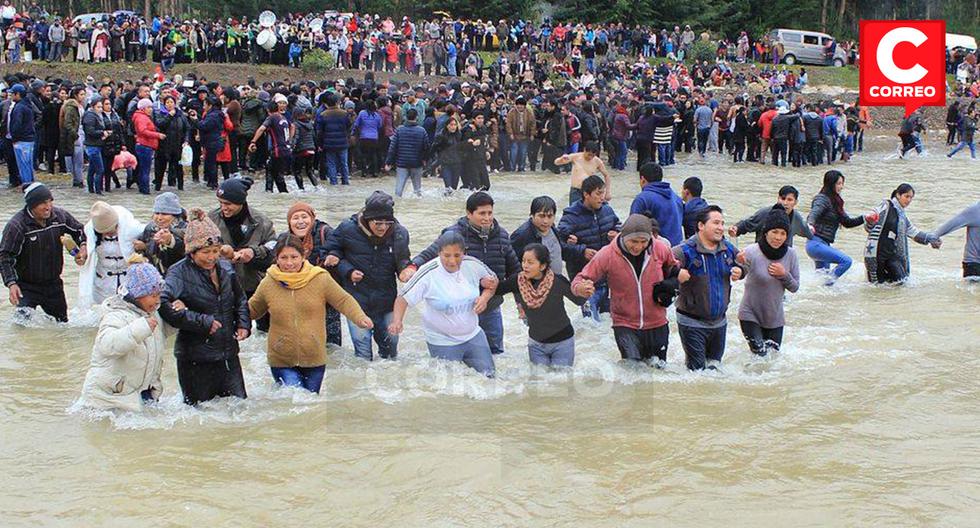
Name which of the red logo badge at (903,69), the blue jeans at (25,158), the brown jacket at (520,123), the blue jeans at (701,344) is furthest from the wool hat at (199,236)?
the red logo badge at (903,69)

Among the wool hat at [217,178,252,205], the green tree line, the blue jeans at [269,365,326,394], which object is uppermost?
the green tree line

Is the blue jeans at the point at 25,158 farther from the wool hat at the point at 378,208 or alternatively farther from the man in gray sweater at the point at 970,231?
the man in gray sweater at the point at 970,231

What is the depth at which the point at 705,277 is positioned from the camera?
7.46 m

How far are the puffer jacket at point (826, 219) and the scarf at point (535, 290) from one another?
15.2ft

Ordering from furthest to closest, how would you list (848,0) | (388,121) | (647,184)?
(848,0), (388,121), (647,184)

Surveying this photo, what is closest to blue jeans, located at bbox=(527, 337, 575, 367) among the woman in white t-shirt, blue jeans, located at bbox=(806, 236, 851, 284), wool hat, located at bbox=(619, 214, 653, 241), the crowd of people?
the crowd of people

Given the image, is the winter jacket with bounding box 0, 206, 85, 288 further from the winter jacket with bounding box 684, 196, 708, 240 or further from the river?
the winter jacket with bounding box 684, 196, 708, 240

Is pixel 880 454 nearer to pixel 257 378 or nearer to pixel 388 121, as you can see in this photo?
pixel 257 378

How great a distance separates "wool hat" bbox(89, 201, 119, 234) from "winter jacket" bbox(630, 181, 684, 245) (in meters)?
4.39

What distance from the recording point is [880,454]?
6.67m

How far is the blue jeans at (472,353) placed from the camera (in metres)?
7.32

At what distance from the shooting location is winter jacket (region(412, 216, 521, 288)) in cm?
773

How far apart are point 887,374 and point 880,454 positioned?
181 centimetres

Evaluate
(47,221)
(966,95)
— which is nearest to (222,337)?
(47,221)
